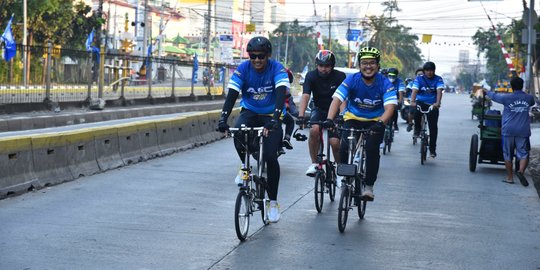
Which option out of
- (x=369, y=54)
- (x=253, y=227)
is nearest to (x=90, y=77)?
(x=369, y=54)

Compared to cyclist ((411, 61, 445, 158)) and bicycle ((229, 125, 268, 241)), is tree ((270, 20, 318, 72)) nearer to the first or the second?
cyclist ((411, 61, 445, 158))

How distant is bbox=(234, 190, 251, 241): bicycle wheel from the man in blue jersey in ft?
22.9

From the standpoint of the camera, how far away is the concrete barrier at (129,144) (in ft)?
52.3

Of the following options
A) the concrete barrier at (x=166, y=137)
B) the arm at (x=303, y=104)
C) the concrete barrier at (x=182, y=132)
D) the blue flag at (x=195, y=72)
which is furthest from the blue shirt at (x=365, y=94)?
the blue flag at (x=195, y=72)

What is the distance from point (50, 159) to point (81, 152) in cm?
117

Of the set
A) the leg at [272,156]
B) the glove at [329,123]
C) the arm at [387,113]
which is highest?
the arm at [387,113]

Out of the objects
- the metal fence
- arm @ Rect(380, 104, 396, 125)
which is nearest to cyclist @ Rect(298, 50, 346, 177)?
arm @ Rect(380, 104, 396, 125)

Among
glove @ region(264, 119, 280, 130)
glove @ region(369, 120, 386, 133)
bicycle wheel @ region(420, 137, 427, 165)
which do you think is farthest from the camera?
bicycle wheel @ region(420, 137, 427, 165)

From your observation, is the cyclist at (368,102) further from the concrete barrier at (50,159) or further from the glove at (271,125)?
the concrete barrier at (50,159)

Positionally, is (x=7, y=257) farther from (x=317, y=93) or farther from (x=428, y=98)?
(x=428, y=98)

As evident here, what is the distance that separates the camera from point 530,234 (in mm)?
10070

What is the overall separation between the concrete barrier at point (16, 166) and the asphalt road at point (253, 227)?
182 mm

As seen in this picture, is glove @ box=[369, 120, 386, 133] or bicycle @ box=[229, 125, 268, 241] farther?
glove @ box=[369, 120, 386, 133]

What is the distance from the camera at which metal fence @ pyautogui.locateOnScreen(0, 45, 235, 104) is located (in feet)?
94.6
